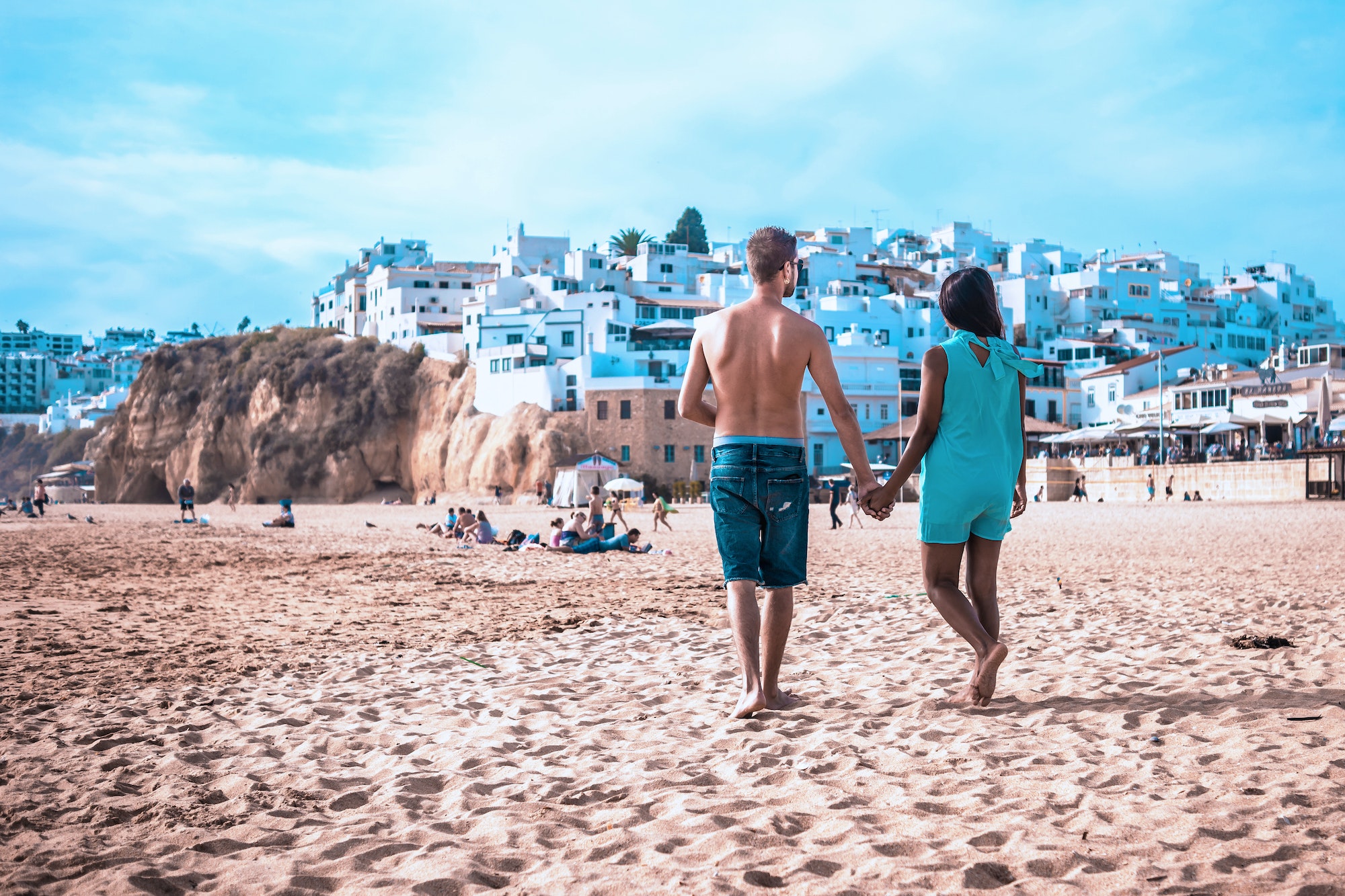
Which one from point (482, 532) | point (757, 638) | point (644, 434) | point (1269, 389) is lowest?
point (482, 532)

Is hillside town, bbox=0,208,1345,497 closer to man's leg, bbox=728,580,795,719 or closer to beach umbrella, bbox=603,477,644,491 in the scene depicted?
beach umbrella, bbox=603,477,644,491

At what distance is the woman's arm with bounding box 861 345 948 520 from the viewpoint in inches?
156

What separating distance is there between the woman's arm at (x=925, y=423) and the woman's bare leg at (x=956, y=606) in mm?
249

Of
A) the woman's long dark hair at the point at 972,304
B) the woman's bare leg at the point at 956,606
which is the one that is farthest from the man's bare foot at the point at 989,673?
the woman's long dark hair at the point at 972,304

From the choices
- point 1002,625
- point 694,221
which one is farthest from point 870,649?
point 694,221

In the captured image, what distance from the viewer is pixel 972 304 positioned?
418 cm

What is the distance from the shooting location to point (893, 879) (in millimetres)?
2326

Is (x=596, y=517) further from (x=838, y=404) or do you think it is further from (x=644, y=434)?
(x=644, y=434)

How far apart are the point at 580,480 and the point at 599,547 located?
1100 inches

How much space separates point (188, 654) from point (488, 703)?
2.41 meters

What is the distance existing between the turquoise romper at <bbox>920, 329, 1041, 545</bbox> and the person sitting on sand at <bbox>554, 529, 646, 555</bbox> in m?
10.8

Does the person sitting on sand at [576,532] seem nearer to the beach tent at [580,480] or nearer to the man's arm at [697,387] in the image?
the man's arm at [697,387]

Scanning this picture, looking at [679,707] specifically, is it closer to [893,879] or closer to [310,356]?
[893,879]

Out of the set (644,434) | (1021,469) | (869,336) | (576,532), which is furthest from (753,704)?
(869,336)
